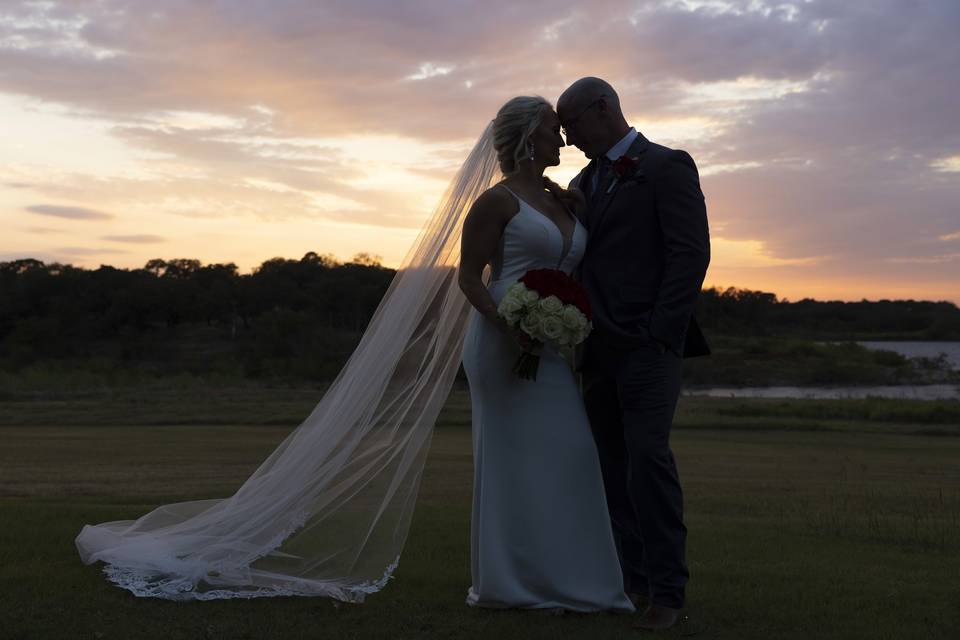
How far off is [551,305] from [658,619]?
152 cm

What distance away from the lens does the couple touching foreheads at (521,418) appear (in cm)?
478

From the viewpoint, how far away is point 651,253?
4.88 m

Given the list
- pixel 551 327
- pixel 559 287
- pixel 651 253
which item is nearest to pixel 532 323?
pixel 551 327

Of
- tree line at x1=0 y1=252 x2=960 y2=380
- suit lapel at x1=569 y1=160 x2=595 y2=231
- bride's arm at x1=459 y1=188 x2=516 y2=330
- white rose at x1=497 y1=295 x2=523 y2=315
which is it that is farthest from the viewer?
tree line at x1=0 y1=252 x2=960 y2=380

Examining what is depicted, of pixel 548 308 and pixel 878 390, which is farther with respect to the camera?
pixel 878 390

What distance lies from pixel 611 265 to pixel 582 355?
0.49m

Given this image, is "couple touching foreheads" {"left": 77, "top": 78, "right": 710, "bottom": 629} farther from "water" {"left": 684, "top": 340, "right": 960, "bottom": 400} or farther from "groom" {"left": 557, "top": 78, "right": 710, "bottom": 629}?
"water" {"left": 684, "top": 340, "right": 960, "bottom": 400}

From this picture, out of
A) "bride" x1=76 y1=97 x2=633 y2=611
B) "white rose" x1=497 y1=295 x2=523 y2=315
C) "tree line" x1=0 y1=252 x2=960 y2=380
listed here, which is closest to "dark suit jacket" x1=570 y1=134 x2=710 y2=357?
"bride" x1=76 y1=97 x2=633 y2=611

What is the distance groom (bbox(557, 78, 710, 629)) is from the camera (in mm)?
4723

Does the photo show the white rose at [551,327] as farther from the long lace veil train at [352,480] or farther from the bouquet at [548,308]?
the long lace veil train at [352,480]

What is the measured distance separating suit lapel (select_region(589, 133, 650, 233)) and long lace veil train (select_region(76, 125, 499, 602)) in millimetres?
831

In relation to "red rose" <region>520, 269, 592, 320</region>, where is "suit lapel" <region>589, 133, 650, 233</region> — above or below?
above

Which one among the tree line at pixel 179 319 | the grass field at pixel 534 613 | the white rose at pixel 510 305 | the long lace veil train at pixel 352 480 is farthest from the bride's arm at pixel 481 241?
the tree line at pixel 179 319

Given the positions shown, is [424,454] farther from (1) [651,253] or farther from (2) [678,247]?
(2) [678,247]
